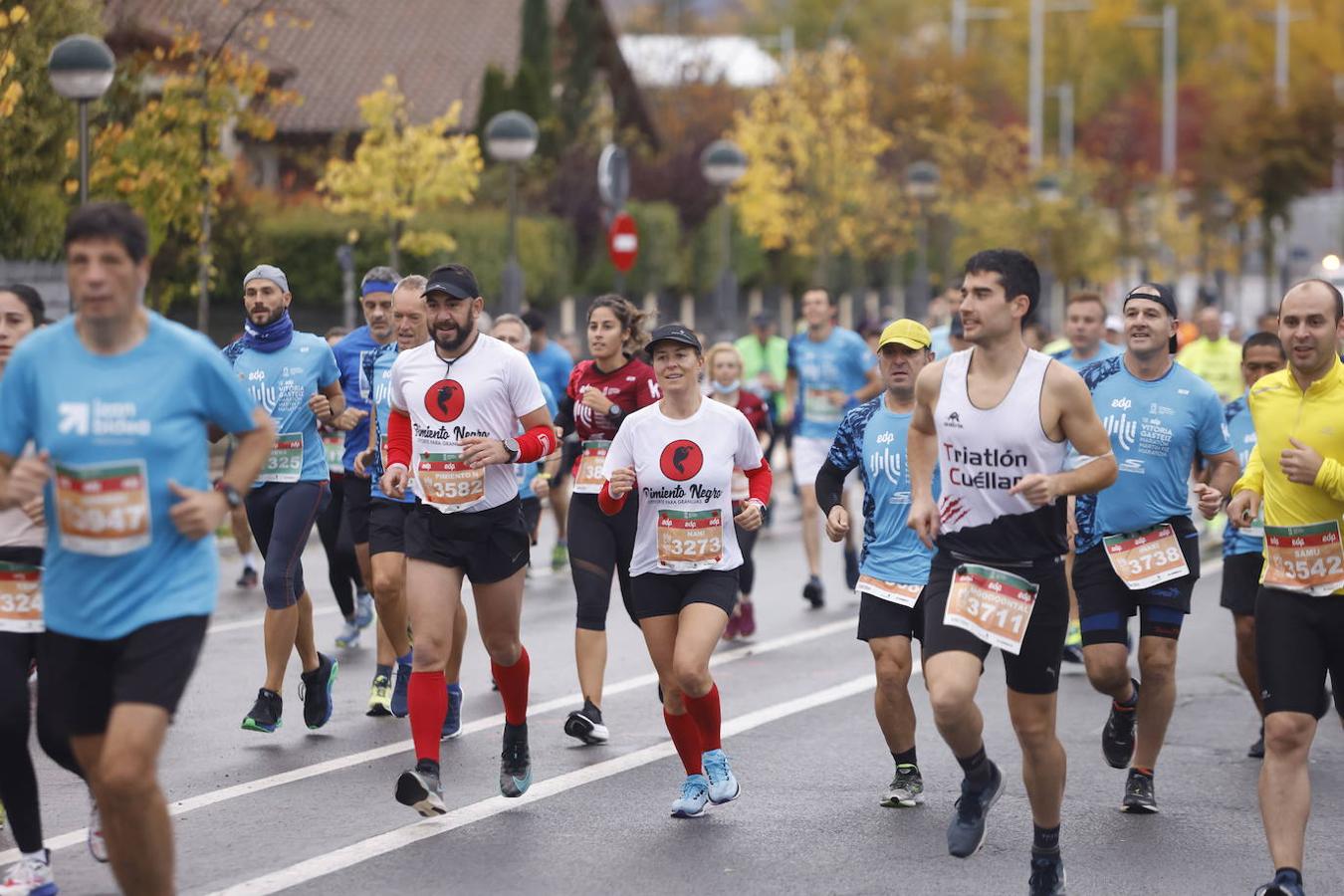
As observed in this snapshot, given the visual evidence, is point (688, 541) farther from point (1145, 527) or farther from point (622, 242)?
point (622, 242)

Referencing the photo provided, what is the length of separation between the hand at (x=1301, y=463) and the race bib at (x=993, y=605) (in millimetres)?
963

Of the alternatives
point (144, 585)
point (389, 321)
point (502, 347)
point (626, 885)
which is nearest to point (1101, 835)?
point (626, 885)

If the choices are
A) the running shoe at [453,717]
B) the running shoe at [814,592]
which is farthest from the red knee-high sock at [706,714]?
the running shoe at [814,592]

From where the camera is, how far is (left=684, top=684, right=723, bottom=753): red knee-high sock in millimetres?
8164

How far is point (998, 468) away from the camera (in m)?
6.72

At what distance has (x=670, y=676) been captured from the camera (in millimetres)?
8125

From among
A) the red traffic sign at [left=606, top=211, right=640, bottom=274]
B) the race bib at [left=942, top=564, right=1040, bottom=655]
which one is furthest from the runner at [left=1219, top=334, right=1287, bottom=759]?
the red traffic sign at [left=606, top=211, right=640, bottom=274]

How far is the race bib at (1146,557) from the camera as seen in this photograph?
27.9 ft

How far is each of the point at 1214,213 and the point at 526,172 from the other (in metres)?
25.5

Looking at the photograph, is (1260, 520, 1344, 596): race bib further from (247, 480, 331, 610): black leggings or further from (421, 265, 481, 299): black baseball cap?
(247, 480, 331, 610): black leggings

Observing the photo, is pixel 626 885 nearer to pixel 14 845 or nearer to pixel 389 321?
pixel 14 845

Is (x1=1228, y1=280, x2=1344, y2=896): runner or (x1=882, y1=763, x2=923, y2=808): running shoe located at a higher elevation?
(x1=1228, y1=280, x2=1344, y2=896): runner

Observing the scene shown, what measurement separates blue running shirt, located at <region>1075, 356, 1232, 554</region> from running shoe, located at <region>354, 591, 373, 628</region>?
17.8 feet

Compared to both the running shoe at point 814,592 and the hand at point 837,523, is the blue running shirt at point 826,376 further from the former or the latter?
Answer: the hand at point 837,523
